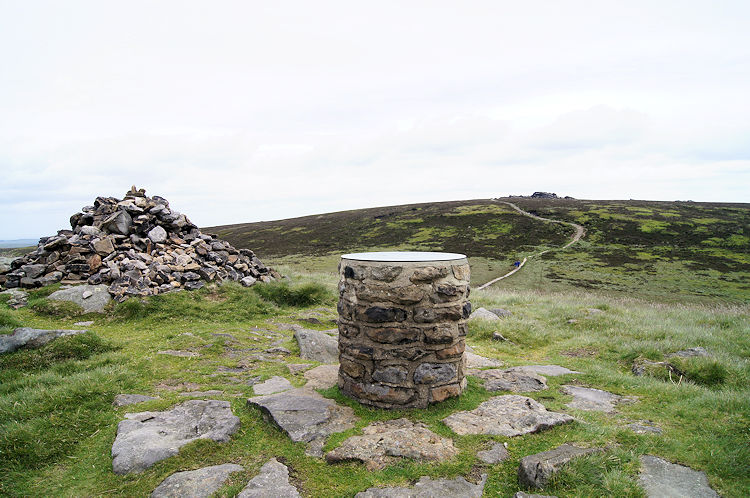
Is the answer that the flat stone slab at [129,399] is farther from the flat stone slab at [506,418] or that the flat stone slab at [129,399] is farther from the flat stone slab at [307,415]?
the flat stone slab at [506,418]

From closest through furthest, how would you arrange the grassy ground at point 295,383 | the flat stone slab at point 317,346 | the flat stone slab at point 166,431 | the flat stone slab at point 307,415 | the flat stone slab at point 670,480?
the flat stone slab at point 670,480 < the grassy ground at point 295,383 < the flat stone slab at point 166,431 < the flat stone slab at point 307,415 < the flat stone slab at point 317,346

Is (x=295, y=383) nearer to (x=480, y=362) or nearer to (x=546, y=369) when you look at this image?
(x=480, y=362)

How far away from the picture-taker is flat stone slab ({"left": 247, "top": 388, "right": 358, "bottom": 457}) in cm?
495

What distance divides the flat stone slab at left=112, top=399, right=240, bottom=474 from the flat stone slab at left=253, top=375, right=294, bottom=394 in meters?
0.70

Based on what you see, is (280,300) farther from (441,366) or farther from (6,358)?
(441,366)

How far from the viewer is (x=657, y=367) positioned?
747cm

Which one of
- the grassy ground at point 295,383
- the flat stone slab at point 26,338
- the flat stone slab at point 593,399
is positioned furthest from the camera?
the flat stone slab at point 26,338

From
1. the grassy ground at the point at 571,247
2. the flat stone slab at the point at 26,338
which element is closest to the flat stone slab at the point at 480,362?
the flat stone slab at the point at 26,338

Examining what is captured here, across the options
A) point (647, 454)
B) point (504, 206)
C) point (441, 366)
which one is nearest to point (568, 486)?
point (647, 454)

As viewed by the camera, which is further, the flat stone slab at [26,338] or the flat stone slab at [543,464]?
the flat stone slab at [26,338]

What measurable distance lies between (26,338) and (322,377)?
19.0 ft

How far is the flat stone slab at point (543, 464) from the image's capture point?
3.90m

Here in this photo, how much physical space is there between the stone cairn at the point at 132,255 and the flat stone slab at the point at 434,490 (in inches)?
403

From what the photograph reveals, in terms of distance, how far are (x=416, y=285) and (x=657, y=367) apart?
5250 millimetres
